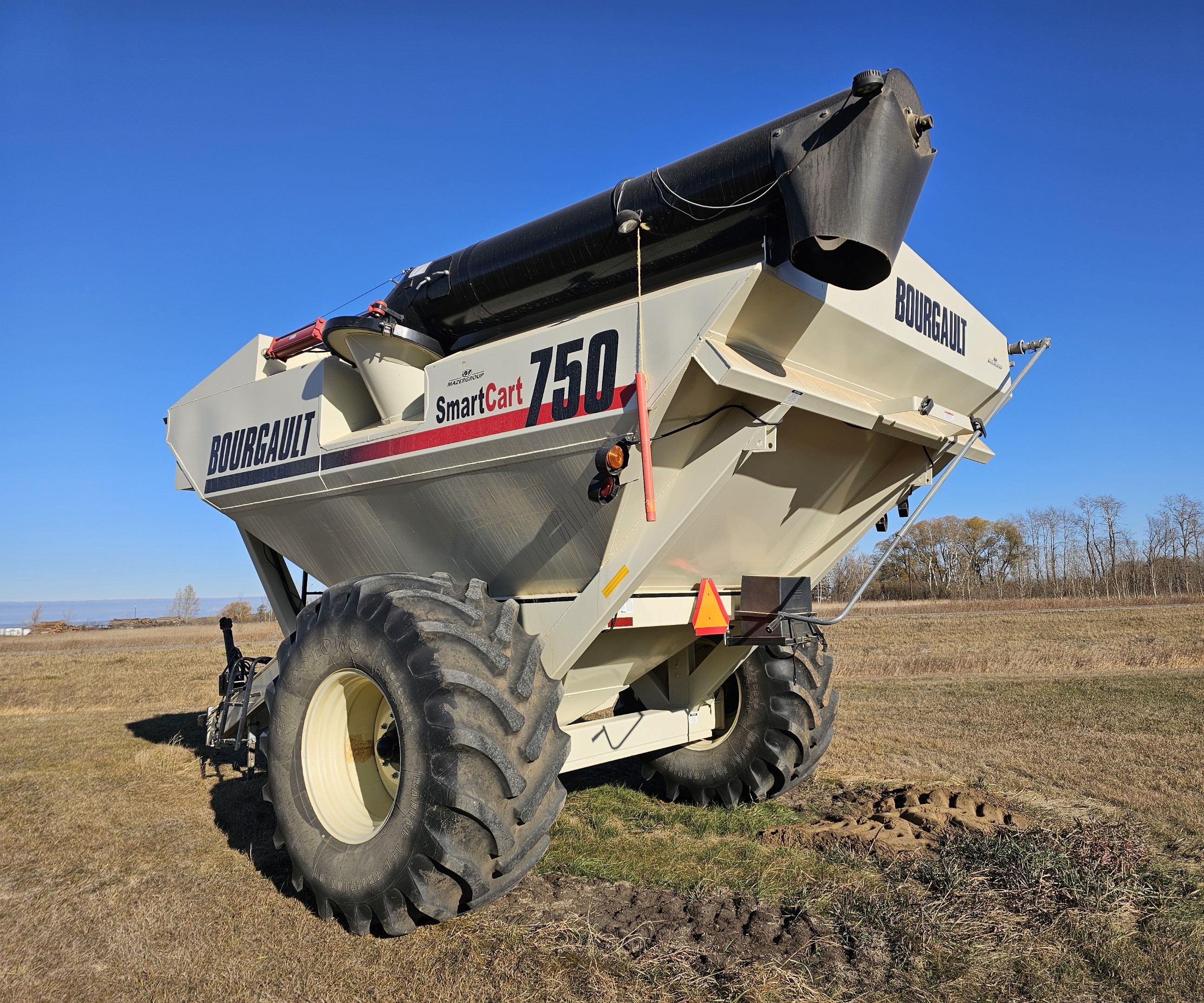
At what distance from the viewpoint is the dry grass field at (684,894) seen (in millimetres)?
3158

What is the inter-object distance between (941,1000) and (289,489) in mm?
4539

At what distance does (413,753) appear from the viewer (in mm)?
3525

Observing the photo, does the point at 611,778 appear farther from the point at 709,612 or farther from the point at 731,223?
the point at 731,223

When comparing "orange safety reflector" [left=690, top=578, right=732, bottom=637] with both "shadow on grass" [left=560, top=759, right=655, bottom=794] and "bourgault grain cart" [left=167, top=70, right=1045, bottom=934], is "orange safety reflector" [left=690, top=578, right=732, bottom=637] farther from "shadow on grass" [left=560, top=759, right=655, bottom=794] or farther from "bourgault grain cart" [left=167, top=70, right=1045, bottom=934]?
"shadow on grass" [left=560, top=759, right=655, bottom=794]

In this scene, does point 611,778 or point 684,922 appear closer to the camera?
point 684,922

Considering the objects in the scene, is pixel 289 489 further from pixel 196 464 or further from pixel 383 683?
pixel 383 683

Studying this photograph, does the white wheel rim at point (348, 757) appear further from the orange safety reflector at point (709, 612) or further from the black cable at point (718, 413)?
the black cable at point (718, 413)

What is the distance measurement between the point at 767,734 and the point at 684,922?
1949 mm

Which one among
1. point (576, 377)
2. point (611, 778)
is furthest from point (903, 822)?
point (576, 377)

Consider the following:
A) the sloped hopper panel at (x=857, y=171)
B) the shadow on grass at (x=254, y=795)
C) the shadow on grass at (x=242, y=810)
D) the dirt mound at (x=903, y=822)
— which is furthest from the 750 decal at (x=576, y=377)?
the dirt mound at (x=903, y=822)

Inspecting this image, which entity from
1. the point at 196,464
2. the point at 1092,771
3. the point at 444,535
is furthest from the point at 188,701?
the point at 1092,771

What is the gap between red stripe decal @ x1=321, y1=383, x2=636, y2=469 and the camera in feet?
12.4

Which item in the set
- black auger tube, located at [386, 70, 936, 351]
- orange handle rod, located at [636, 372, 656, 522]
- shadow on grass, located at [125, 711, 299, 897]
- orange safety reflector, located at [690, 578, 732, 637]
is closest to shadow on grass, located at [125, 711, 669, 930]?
shadow on grass, located at [125, 711, 299, 897]

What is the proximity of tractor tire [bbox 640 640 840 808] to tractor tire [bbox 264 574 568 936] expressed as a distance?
7.42ft
